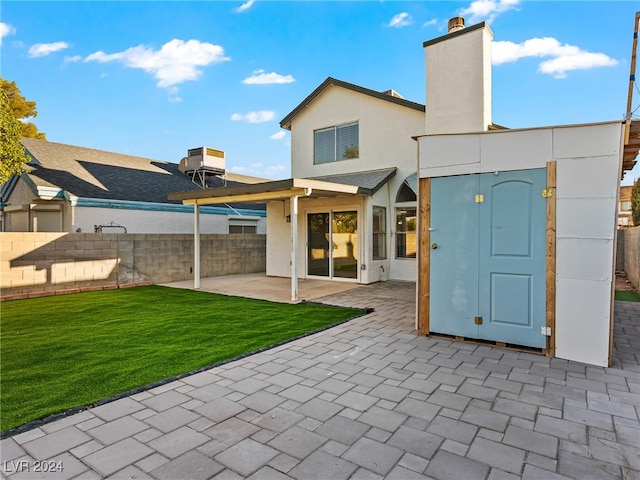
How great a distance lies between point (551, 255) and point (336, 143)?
28.5ft

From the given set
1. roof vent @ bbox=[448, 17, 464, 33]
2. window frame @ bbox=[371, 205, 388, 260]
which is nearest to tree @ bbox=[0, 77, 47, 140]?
window frame @ bbox=[371, 205, 388, 260]

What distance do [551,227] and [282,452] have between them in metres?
3.79

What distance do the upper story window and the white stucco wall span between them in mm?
7470

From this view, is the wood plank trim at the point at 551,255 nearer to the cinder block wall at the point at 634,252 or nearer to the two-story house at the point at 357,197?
the two-story house at the point at 357,197

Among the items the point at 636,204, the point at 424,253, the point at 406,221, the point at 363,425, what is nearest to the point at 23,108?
the point at 406,221

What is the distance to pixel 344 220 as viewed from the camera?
10.4 metres

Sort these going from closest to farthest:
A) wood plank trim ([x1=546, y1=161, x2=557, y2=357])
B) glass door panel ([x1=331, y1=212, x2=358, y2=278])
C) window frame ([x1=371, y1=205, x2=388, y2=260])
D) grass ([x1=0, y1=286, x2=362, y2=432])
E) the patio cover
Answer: grass ([x1=0, y1=286, x2=362, y2=432])
wood plank trim ([x1=546, y1=161, x2=557, y2=357])
the patio cover
window frame ([x1=371, y1=205, x2=388, y2=260])
glass door panel ([x1=331, y1=212, x2=358, y2=278])

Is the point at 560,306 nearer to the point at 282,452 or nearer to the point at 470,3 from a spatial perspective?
the point at 282,452

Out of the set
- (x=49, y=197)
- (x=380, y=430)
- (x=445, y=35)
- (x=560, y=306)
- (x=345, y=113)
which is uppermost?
(x=445, y=35)

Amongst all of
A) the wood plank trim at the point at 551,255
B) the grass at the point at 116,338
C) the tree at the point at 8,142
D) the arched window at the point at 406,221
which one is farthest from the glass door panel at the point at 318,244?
the tree at the point at 8,142

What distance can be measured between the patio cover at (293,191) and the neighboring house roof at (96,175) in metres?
3.97

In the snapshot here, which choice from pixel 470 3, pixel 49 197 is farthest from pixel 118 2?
pixel 470 3

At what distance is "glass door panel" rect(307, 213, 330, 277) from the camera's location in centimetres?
1074

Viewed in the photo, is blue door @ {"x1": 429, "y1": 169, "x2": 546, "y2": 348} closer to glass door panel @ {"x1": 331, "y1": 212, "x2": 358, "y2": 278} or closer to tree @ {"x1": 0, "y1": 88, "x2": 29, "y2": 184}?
glass door panel @ {"x1": 331, "y1": 212, "x2": 358, "y2": 278}
